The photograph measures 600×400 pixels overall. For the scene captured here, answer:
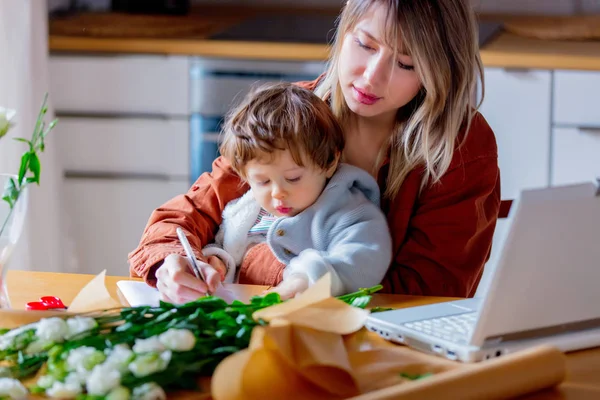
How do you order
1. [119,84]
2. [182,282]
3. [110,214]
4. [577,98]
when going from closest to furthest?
[182,282] < [577,98] < [119,84] < [110,214]

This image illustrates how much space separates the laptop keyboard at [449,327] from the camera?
3.58 ft

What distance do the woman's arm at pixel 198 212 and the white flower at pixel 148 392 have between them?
0.65 metres

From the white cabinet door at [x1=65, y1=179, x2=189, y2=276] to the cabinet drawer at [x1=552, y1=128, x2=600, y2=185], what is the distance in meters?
1.13

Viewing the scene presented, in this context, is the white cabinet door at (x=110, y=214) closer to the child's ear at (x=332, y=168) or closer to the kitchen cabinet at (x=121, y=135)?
the kitchen cabinet at (x=121, y=135)

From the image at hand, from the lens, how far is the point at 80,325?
1005mm

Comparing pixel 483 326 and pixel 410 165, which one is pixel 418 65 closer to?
pixel 410 165

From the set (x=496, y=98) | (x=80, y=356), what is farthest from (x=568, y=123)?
(x=80, y=356)

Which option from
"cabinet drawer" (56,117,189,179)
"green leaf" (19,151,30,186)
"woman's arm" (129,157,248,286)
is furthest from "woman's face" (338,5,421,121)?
"cabinet drawer" (56,117,189,179)

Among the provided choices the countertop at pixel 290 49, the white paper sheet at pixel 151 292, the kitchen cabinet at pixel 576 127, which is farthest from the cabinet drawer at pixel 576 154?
the white paper sheet at pixel 151 292

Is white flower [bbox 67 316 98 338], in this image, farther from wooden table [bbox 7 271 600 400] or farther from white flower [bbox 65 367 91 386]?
wooden table [bbox 7 271 600 400]

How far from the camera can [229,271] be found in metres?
1.57

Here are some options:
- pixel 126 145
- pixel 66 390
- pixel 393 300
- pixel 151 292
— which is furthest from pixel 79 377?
pixel 126 145

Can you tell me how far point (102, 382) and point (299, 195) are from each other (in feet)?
2.21

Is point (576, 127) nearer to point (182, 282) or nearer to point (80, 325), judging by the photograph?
point (182, 282)
